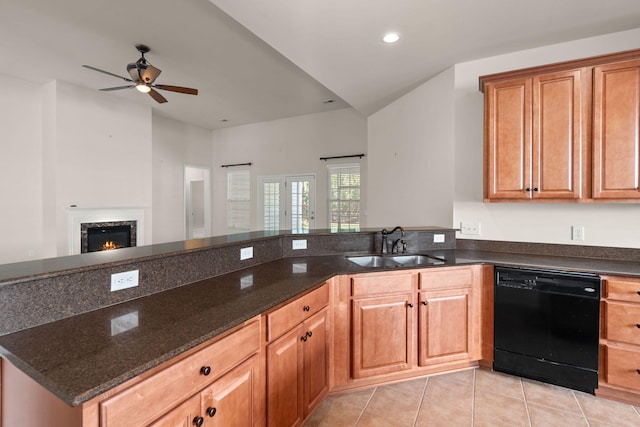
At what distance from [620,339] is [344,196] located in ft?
14.8

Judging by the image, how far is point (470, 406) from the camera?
2104 mm

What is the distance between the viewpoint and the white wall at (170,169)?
6562mm

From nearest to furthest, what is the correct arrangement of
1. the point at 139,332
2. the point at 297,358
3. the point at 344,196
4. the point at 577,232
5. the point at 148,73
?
1. the point at 139,332
2. the point at 297,358
3. the point at 577,232
4. the point at 148,73
5. the point at 344,196

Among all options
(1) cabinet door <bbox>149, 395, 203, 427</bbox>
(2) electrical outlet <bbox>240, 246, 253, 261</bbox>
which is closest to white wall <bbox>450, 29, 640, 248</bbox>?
(2) electrical outlet <bbox>240, 246, 253, 261</bbox>

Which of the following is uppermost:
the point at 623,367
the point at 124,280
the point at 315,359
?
the point at 124,280

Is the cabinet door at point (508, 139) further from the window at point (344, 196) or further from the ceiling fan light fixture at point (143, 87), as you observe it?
the ceiling fan light fixture at point (143, 87)

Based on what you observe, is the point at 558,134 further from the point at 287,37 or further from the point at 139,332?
the point at 139,332

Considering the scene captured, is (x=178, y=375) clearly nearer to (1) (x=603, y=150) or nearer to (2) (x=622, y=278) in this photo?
(2) (x=622, y=278)

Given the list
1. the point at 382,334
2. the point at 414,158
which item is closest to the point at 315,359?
the point at 382,334

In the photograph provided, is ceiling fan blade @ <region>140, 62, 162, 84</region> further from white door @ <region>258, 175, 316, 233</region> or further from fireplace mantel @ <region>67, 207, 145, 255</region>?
white door @ <region>258, 175, 316, 233</region>

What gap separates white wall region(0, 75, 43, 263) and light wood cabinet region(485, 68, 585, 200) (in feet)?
20.5

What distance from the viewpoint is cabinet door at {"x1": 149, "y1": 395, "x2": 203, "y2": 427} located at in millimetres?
976

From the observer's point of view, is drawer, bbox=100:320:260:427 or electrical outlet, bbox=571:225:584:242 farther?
electrical outlet, bbox=571:225:584:242

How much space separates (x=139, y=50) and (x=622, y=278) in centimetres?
501
